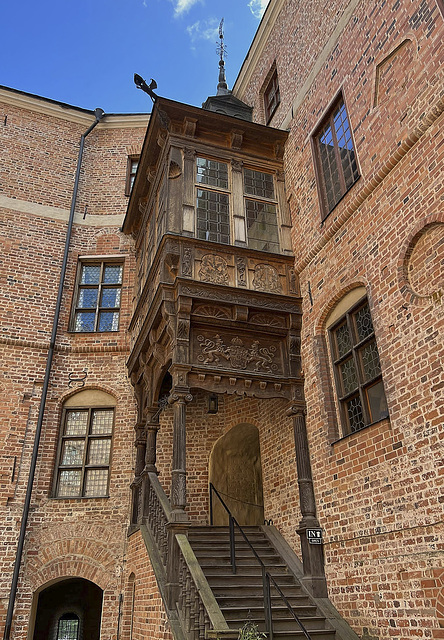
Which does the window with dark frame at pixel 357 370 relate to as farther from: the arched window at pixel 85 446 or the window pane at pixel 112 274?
the window pane at pixel 112 274

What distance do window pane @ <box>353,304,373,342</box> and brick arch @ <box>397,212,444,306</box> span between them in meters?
0.93

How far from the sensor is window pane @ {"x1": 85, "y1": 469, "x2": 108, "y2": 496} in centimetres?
1116

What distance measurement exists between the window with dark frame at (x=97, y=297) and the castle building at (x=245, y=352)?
0.18 ft

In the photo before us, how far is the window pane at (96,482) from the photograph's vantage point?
36.6ft

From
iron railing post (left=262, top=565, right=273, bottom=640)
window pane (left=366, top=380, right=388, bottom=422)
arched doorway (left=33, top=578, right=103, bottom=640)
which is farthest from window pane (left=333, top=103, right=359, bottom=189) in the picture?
arched doorway (left=33, top=578, right=103, bottom=640)

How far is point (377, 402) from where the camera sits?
691 cm

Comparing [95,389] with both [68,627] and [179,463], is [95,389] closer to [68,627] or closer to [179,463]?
[179,463]

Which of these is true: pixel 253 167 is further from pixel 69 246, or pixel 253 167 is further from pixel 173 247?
pixel 69 246

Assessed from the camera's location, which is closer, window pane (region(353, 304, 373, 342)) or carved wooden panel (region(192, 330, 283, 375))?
window pane (region(353, 304, 373, 342))

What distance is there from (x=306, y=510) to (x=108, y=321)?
7.42 m

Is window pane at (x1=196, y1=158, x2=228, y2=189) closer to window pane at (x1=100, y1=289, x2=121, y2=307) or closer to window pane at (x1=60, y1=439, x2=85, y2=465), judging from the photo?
window pane at (x1=100, y1=289, x2=121, y2=307)

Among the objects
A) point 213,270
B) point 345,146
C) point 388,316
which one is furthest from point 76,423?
point 345,146

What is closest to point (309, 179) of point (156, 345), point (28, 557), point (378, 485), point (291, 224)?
point (291, 224)

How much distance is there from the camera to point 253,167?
10656 millimetres
